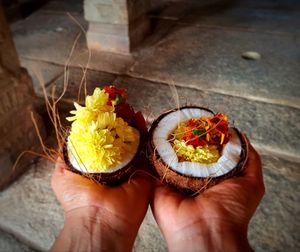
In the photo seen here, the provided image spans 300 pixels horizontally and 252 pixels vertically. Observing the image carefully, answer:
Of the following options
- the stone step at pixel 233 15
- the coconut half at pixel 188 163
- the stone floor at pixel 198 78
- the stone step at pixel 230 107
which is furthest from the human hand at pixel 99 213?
the stone step at pixel 233 15

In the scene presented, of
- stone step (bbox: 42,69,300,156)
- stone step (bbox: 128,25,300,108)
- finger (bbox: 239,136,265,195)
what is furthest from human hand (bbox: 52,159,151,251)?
stone step (bbox: 128,25,300,108)

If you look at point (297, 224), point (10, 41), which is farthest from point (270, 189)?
point (10, 41)

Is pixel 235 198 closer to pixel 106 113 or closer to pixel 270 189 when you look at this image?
pixel 106 113

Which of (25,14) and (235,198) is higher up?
(235,198)

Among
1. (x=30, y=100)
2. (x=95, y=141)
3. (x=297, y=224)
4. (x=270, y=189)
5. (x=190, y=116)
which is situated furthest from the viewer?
(x=30, y=100)

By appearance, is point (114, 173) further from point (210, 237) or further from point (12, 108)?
point (12, 108)

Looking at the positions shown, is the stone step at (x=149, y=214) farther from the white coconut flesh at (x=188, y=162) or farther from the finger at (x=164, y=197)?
the white coconut flesh at (x=188, y=162)

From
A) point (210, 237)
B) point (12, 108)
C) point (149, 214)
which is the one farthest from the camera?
Result: point (12, 108)

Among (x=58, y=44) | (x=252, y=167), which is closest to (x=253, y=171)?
(x=252, y=167)
